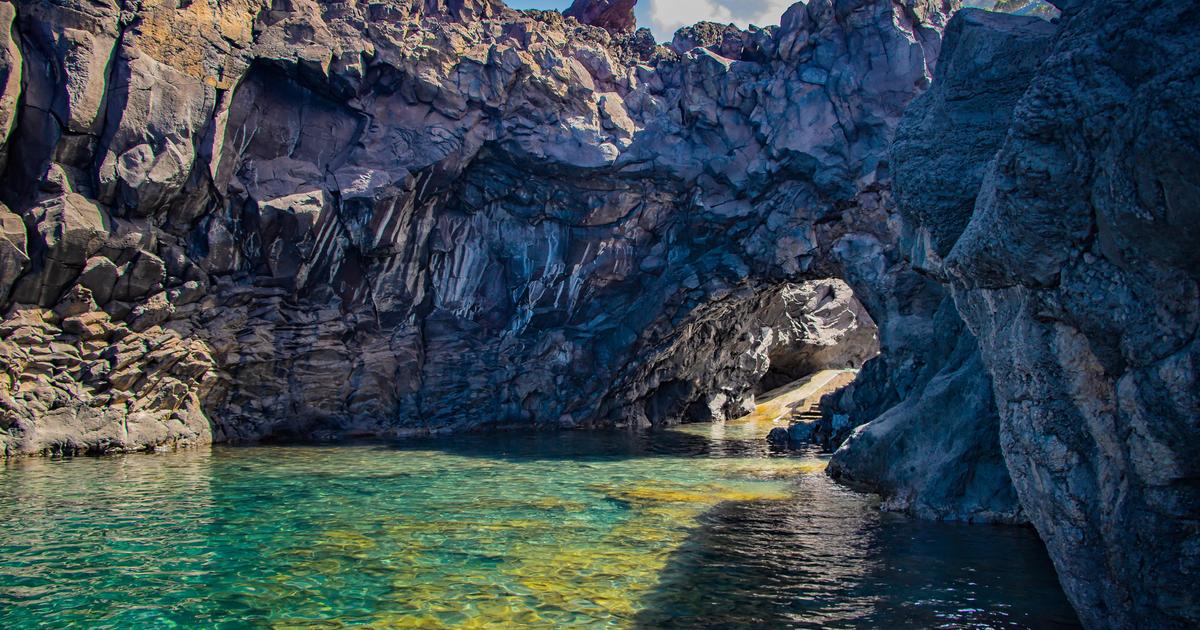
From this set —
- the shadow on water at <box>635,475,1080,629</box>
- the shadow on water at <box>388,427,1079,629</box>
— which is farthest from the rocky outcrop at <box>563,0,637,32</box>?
the shadow on water at <box>635,475,1080,629</box>

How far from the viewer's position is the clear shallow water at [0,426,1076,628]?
30.4 ft

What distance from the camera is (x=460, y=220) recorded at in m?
Answer: 34.5

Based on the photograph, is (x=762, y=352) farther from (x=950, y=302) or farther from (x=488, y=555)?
(x=488, y=555)

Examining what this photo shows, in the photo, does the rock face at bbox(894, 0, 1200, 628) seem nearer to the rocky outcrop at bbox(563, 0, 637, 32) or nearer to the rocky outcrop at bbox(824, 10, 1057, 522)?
the rocky outcrop at bbox(824, 10, 1057, 522)

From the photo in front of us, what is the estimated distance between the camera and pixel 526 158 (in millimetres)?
33406

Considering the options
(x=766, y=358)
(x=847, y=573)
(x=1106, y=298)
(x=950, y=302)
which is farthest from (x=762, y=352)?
(x=1106, y=298)

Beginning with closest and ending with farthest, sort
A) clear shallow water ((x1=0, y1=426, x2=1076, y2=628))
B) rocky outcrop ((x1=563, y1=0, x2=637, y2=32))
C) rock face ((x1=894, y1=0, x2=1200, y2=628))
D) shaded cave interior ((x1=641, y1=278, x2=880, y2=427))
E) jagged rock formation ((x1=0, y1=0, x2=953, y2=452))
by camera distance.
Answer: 1. rock face ((x1=894, y1=0, x2=1200, y2=628))
2. clear shallow water ((x1=0, y1=426, x2=1076, y2=628))
3. jagged rock formation ((x1=0, y1=0, x2=953, y2=452))
4. shaded cave interior ((x1=641, y1=278, x2=880, y2=427))
5. rocky outcrop ((x1=563, y1=0, x2=637, y2=32))

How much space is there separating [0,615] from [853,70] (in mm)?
30653

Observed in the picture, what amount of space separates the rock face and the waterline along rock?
2948mm

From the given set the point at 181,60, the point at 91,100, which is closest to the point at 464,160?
the point at 181,60

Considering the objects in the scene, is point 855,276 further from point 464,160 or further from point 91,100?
point 91,100

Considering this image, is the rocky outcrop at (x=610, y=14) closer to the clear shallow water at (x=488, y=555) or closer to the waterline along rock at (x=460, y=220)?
the waterline along rock at (x=460, y=220)

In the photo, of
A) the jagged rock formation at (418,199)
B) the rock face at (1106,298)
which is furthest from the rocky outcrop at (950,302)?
the jagged rock formation at (418,199)

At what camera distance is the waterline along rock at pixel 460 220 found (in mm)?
23969
